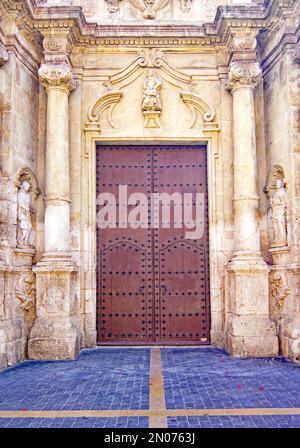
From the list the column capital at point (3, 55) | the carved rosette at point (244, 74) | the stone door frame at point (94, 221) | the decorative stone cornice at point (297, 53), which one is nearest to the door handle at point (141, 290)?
the stone door frame at point (94, 221)

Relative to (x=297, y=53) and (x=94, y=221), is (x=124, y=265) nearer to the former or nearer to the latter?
(x=94, y=221)

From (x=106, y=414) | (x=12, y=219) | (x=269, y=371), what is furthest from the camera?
(x=12, y=219)

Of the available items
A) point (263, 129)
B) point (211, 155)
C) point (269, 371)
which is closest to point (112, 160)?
point (211, 155)

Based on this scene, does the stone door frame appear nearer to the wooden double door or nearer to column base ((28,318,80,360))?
the wooden double door

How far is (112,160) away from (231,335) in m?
3.65

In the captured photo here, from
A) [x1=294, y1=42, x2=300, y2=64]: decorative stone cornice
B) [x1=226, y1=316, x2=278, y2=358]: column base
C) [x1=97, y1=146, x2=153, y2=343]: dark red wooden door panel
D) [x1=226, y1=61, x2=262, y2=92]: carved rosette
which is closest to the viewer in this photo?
[x1=226, y1=316, x2=278, y2=358]: column base

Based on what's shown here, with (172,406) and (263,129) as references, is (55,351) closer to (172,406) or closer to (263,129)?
(172,406)

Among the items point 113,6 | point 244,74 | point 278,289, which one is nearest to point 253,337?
point 278,289

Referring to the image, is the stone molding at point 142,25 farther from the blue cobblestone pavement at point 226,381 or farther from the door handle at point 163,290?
the blue cobblestone pavement at point 226,381

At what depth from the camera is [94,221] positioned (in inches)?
312

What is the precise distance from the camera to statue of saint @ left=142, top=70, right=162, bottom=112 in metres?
7.93

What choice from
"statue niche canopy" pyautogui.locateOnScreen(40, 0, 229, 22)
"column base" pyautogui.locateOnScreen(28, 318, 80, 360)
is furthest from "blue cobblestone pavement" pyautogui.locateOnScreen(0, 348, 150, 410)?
"statue niche canopy" pyautogui.locateOnScreen(40, 0, 229, 22)

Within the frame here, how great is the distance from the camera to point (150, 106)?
791 centimetres

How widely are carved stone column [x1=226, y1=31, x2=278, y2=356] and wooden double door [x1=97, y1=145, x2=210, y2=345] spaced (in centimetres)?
73
